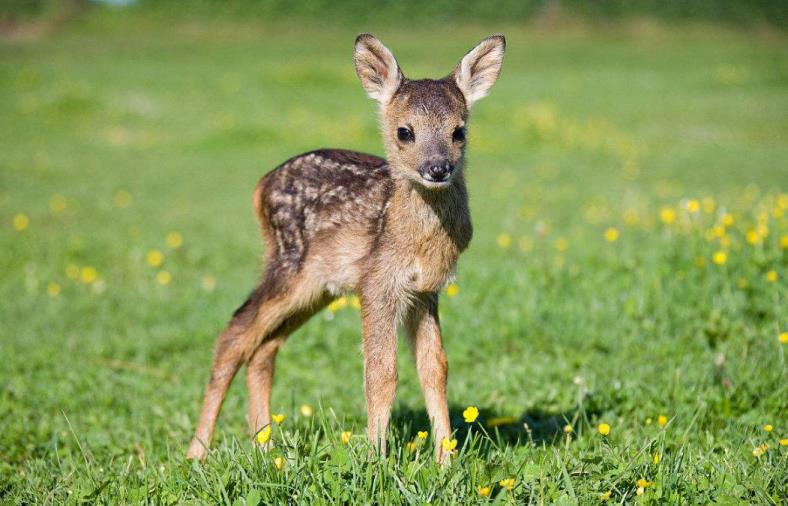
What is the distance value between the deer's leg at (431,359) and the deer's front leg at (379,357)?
0.79ft

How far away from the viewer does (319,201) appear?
5023 mm

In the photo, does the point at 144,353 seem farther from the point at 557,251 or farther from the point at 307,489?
the point at 557,251

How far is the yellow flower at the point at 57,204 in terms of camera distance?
43.4 feet

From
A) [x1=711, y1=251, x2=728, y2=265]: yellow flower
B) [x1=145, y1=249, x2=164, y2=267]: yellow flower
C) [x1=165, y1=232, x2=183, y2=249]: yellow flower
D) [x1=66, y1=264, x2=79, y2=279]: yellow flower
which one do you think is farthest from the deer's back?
[x1=165, y1=232, x2=183, y2=249]: yellow flower

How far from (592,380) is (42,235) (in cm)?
896

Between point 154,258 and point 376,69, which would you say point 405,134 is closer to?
point 376,69

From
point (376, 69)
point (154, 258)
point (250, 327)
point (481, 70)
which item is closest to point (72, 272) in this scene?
point (154, 258)

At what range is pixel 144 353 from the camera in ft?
23.3

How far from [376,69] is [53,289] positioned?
231 inches

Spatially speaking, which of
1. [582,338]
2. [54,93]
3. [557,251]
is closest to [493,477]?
[582,338]

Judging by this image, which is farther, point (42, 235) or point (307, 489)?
point (42, 235)

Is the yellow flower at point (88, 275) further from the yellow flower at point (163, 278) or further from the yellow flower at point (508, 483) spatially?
the yellow flower at point (508, 483)

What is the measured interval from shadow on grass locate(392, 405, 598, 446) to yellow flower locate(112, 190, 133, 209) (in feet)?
32.1

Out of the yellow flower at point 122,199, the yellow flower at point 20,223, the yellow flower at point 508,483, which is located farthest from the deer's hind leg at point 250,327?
the yellow flower at point 122,199
